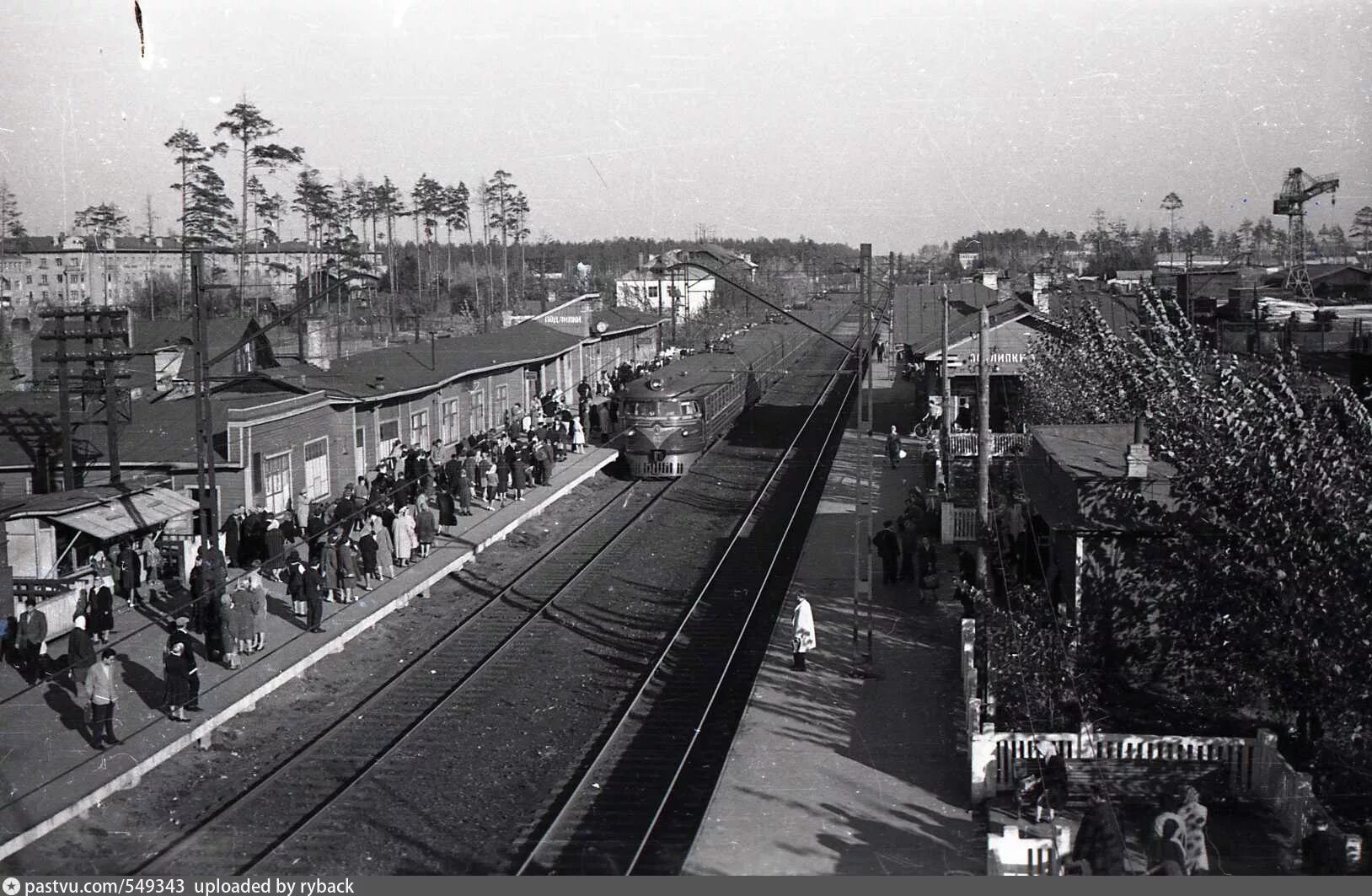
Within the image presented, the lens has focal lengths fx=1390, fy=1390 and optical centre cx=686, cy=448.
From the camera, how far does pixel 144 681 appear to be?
56.4 ft

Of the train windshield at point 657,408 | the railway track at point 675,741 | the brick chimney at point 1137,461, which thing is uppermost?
the brick chimney at point 1137,461

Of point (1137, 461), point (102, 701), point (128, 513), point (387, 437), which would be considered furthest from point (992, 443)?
point (102, 701)

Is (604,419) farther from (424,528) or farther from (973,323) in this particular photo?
(424,528)

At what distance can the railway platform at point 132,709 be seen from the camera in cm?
1336

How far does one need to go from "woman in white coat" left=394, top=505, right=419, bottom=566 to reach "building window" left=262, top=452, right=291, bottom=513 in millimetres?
2745

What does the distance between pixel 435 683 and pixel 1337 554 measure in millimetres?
11224

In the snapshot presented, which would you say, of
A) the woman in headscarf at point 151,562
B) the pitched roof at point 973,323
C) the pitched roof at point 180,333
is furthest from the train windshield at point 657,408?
the woman in headscarf at point 151,562

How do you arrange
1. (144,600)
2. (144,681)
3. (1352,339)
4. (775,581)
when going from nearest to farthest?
(144,681), (144,600), (775,581), (1352,339)

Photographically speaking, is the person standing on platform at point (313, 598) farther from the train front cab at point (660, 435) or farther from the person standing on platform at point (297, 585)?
the train front cab at point (660, 435)

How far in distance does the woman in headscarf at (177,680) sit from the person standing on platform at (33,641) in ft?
7.96

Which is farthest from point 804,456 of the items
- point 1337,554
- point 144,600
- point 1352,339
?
point 1337,554

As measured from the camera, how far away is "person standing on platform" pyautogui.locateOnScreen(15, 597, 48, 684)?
671 inches

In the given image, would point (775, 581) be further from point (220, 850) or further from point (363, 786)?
point (220, 850)

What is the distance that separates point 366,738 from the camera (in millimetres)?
16109
